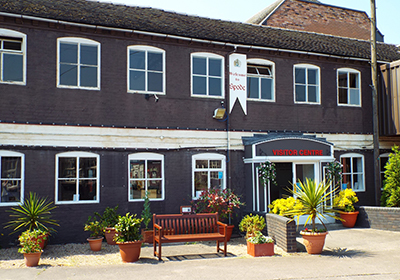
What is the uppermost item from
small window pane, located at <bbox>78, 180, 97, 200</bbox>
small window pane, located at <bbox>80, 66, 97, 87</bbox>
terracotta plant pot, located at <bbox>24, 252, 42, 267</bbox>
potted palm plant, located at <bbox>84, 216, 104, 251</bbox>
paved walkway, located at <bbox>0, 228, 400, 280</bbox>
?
small window pane, located at <bbox>80, 66, 97, 87</bbox>

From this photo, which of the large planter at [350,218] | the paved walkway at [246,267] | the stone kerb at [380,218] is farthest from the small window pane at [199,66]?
the stone kerb at [380,218]

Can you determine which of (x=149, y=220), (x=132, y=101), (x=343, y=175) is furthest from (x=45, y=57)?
(x=343, y=175)

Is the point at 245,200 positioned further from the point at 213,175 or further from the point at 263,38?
the point at 263,38

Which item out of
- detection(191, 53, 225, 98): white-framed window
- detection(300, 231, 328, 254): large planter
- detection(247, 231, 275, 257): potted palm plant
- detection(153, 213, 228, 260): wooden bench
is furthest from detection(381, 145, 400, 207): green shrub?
detection(153, 213, 228, 260): wooden bench

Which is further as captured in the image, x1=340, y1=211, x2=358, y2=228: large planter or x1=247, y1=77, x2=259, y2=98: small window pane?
x1=247, y1=77, x2=259, y2=98: small window pane

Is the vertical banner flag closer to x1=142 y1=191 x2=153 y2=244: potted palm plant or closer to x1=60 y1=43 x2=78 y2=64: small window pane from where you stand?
x1=142 y1=191 x2=153 y2=244: potted palm plant

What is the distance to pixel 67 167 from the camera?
1252 cm

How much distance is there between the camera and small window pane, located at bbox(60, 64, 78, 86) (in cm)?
1272

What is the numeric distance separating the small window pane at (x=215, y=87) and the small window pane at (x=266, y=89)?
1.74m

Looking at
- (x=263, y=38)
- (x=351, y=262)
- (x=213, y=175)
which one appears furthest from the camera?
(x=263, y=38)

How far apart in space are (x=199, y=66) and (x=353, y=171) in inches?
291

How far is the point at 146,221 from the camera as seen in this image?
41.0 feet

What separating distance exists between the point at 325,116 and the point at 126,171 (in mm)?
7968

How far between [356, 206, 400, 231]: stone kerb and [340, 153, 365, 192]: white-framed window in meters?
1.93
